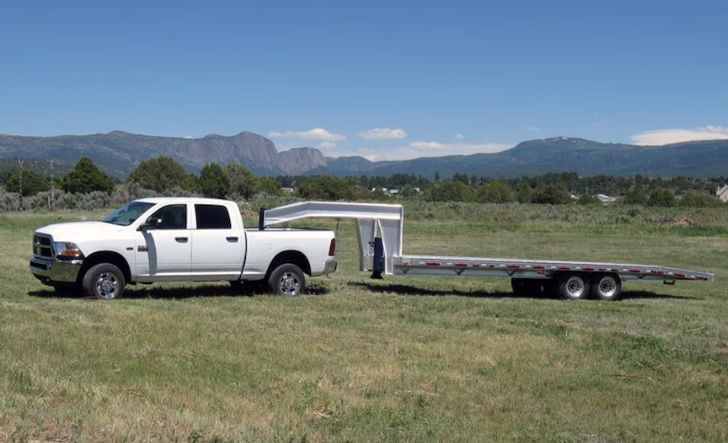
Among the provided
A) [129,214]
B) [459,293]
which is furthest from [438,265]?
[129,214]

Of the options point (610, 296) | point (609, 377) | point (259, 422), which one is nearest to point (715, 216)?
point (610, 296)

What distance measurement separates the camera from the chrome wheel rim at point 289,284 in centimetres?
1669

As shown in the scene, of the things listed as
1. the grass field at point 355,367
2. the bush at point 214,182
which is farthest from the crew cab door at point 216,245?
the bush at point 214,182

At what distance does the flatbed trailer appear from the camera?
17.6 meters

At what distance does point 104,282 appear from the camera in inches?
594

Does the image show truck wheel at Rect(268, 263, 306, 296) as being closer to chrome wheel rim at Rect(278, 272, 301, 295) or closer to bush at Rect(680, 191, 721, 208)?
chrome wheel rim at Rect(278, 272, 301, 295)

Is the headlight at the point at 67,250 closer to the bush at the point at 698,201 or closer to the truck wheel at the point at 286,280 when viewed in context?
the truck wheel at the point at 286,280

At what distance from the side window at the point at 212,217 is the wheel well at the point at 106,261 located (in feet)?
5.06

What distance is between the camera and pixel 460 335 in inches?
486

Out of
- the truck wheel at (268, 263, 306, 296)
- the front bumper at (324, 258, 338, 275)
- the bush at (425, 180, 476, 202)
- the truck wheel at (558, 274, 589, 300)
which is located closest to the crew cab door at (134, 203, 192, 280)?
the truck wheel at (268, 263, 306, 296)

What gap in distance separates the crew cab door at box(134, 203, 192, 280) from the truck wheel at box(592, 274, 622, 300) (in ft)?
28.6

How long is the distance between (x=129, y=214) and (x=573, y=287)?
9.41 meters

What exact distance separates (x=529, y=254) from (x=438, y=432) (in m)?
24.6

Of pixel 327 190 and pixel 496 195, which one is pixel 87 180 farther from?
pixel 496 195
